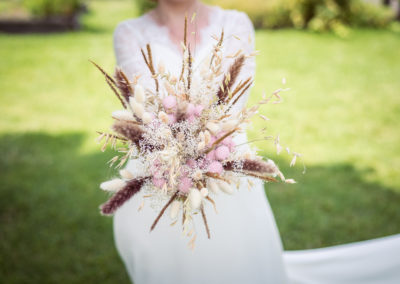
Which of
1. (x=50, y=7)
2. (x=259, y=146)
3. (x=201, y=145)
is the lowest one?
(x=259, y=146)

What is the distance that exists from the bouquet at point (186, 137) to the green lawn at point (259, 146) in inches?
72.0

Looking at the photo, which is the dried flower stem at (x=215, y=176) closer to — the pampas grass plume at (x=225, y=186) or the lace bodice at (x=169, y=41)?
the pampas grass plume at (x=225, y=186)

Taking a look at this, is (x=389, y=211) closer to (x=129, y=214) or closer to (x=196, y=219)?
(x=196, y=219)

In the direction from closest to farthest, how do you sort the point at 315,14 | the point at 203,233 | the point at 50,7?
the point at 203,233
the point at 315,14
the point at 50,7

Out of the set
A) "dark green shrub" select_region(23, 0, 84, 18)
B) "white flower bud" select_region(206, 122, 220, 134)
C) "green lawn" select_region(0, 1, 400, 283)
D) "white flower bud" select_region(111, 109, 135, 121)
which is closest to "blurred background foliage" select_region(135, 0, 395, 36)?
"green lawn" select_region(0, 1, 400, 283)

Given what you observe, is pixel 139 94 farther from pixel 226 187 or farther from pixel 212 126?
pixel 226 187

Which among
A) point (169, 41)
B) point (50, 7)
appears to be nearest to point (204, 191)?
point (169, 41)

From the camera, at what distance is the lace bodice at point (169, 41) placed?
2014 millimetres

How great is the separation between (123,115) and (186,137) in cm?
25

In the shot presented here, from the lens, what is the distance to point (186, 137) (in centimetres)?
135

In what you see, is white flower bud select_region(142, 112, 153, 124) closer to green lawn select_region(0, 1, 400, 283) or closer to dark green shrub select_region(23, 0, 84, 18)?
green lawn select_region(0, 1, 400, 283)

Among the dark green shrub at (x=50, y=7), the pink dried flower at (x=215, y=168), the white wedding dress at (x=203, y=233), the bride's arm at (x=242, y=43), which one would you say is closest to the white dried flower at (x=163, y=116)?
the pink dried flower at (x=215, y=168)

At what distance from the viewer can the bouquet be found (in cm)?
129

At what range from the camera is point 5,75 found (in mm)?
7066
